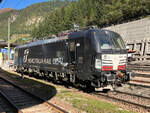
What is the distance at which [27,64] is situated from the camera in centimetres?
1877

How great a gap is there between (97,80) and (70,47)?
3178 mm

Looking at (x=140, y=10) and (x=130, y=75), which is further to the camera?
(x=140, y=10)

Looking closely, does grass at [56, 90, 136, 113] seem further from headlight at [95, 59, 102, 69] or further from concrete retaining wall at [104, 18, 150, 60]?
concrete retaining wall at [104, 18, 150, 60]

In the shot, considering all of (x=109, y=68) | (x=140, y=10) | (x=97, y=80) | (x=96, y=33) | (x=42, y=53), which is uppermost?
(x=140, y=10)

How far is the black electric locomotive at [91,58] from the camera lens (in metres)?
9.27

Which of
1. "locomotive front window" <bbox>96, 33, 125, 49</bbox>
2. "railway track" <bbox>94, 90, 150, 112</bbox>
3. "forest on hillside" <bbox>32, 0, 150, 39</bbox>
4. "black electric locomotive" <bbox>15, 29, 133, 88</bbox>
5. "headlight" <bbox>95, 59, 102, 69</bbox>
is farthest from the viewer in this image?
"forest on hillside" <bbox>32, 0, 150, 39</bbox>

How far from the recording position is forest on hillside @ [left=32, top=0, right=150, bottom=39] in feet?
144

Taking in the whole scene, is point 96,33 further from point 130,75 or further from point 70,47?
point 130,75

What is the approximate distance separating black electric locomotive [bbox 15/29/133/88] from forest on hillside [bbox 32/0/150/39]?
33537 millimetres

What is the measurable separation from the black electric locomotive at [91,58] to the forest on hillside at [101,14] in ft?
110

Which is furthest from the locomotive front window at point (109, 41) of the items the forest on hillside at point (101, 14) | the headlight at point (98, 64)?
the forest on hillside at point (101, 14)

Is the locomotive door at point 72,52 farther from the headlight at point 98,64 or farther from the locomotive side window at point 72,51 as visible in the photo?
the headlight at point 98,64

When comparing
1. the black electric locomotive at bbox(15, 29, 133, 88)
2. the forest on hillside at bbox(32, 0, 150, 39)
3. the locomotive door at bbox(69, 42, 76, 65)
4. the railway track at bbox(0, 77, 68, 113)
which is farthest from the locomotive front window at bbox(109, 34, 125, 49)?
the forest on hillside at bbox(32, 0, 150, 39)

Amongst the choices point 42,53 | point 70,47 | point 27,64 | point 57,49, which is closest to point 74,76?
point 70,47
